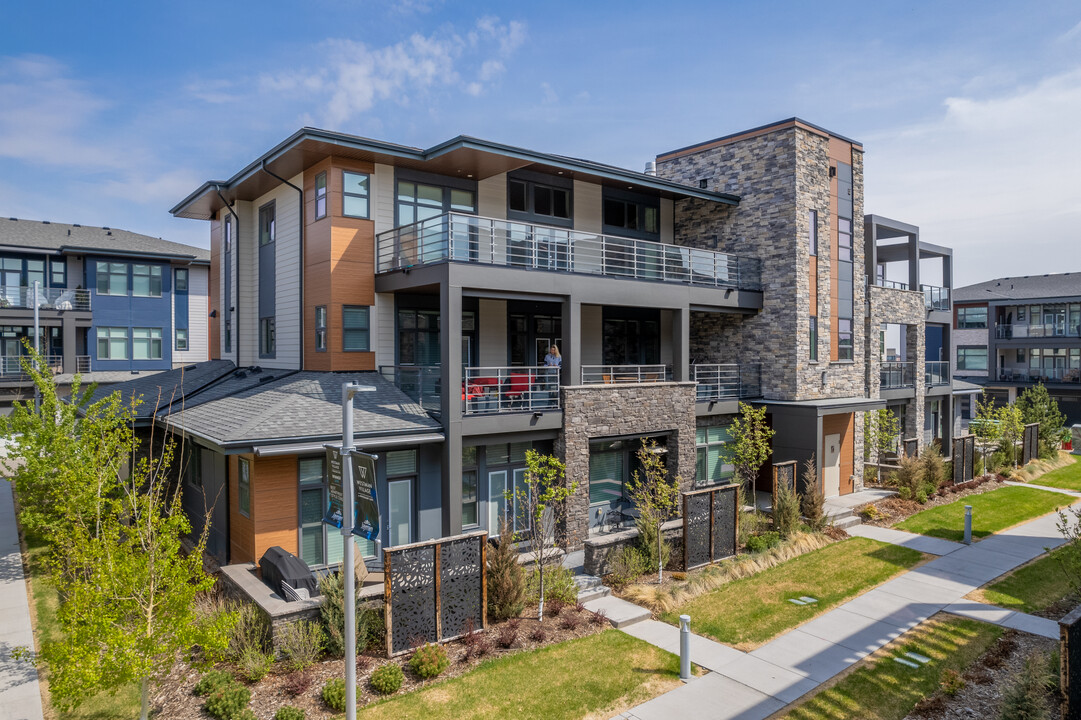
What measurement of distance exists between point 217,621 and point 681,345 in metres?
15.2

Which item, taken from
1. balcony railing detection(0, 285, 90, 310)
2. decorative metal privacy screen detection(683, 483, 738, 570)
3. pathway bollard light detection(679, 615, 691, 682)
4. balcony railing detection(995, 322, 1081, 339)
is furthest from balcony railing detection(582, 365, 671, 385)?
balcony railing detection(995, 322, 1081, 339)

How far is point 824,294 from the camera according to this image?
23453mm

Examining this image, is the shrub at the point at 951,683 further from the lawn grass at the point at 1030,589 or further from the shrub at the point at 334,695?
the shrub at the point at 334,695

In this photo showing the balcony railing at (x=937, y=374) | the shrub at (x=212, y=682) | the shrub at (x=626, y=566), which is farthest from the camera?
the balcony railing at (x=937, y=374)

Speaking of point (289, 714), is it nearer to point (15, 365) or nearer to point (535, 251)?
point (535, 251)

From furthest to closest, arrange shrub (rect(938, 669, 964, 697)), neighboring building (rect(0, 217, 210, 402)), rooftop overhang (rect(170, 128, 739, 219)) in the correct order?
neighboring building (rect(0, 217, 210, 402))
rooftop overhang (rect(170, 128, 739, 219))
shrub (rect(938, 669, 964, 697))

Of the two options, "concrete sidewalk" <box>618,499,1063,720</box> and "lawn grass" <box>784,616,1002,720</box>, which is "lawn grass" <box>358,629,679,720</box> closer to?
"concrete sidewalk" <box>618,499,1063,720</box>

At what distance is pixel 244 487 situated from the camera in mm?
14711

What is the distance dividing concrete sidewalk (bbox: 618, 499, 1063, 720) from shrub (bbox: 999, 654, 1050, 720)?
94.8 inches

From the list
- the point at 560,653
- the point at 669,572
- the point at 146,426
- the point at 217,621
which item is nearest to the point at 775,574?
the point at 669,572

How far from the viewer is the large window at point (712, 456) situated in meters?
21.5

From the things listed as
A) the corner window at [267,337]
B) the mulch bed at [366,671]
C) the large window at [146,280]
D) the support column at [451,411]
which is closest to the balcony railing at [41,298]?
the large window at [146,280]

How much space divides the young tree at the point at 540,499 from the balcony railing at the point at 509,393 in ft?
4.84

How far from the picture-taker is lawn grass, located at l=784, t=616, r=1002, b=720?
9.23 m
